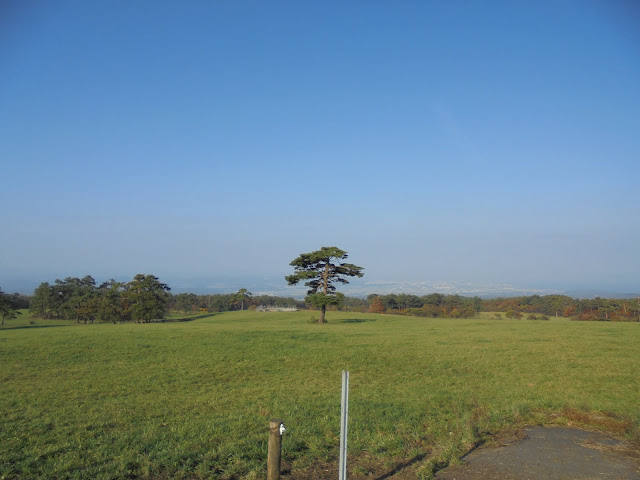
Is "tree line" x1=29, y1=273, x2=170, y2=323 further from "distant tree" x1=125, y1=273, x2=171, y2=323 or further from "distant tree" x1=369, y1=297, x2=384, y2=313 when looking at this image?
"distant tree" x1=369, y1=297, x2=384, y2=313

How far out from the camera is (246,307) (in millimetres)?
109562

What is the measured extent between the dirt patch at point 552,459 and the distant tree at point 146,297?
185 ft

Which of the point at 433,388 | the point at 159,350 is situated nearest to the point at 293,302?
the point at 159,350

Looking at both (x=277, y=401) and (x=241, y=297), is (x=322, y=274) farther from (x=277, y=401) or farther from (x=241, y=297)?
(x=241, y=297)

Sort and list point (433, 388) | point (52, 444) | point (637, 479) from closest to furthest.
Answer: point (637, 479) < point (52, 444) < point (433, 388)

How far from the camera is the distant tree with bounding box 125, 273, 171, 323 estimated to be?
57594mm

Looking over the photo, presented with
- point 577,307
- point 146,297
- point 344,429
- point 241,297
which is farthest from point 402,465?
point 241,297

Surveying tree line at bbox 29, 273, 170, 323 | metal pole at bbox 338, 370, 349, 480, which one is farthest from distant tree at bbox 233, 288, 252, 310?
metal pole at bbox 338, 370, 349, 480

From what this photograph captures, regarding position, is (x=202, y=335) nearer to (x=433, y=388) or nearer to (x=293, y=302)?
(x=433, y=388)

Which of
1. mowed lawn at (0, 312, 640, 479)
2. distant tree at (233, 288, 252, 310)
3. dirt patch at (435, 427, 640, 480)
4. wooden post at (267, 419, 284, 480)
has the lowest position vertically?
mowed lawn at (0, 312, 640, 479)

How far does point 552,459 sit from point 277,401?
684cm

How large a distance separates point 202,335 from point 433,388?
64.0 feet

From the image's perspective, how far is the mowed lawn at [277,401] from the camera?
7.15 meters

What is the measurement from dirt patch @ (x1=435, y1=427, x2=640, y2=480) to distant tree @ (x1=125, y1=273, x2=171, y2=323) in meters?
56.3
